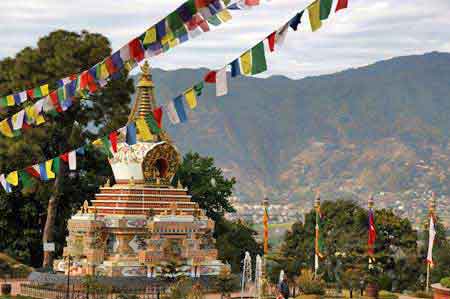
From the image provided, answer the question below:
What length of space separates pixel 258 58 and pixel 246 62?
15.8 inches

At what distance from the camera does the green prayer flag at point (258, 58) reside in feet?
95.1

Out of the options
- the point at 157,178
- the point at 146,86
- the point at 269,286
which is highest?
the point at 146,86

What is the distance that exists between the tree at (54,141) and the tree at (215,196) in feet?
17.2

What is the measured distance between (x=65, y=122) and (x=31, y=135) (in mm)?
2109

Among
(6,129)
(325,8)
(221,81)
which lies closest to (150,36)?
(221,81)

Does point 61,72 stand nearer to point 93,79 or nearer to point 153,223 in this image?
point 153,223

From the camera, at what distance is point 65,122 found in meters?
60.1

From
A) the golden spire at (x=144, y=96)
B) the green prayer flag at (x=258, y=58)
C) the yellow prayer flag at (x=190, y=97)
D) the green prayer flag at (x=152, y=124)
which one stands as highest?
the golden spire at (x=144, y=96)

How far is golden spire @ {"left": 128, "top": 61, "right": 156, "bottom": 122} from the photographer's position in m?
53.2

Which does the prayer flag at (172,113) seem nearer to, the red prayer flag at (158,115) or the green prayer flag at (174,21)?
the red prayer flag at (158,115)

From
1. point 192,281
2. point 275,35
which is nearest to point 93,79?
point 275,35

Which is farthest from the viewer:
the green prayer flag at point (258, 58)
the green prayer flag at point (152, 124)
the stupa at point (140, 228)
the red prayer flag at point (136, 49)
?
the stupa at point (140, 228)

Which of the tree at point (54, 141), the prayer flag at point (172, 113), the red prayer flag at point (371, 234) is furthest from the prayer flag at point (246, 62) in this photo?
the tree at point (54, 141)

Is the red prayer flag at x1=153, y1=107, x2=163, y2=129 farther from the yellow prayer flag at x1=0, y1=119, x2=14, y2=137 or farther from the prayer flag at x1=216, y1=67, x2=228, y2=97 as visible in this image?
the yellow prayer flag at x1=0, y1=119, x2=14, y2=137
